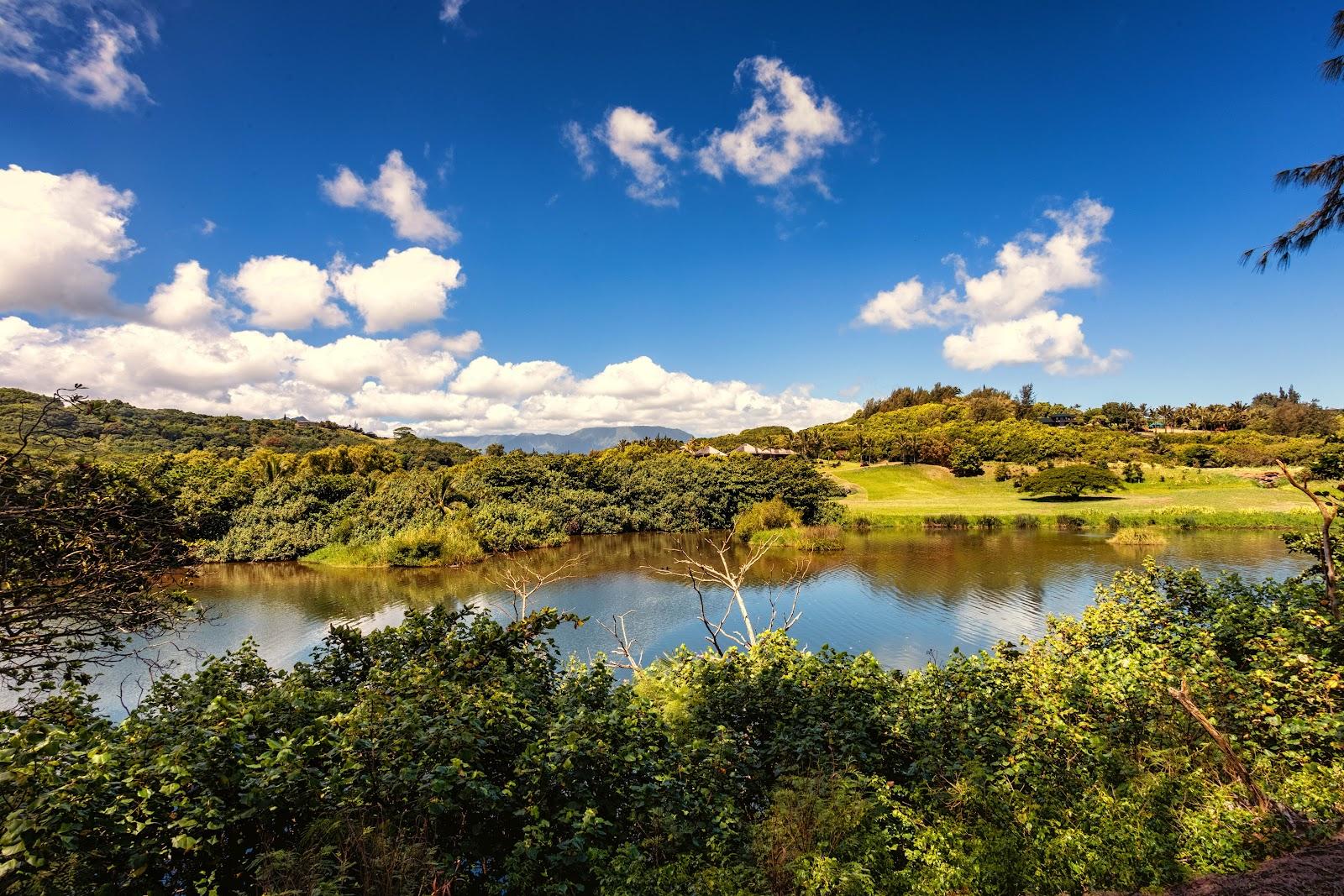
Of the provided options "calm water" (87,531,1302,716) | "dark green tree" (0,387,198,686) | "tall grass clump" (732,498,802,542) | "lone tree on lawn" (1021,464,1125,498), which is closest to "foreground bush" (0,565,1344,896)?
"dark green tree" (0,387,198,686)

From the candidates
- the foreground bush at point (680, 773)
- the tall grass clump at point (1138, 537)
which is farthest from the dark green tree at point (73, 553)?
the tall grass clump at point (1138, 537)

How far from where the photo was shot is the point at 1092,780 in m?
6.77

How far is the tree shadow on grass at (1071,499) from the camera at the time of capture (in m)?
55.1

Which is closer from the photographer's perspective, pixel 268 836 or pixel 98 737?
pixel 268 836

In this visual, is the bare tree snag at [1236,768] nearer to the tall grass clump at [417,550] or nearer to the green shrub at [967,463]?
the tall grass clump at [417,550]

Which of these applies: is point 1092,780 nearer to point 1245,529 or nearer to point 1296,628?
point 1296,628

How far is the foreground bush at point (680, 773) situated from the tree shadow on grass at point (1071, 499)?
54997mm

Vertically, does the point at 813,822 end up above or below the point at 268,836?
below

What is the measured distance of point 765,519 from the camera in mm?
46469

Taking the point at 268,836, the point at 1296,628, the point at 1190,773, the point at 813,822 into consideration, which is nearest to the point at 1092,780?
the point at 1190,773

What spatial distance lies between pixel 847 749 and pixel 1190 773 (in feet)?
13.0

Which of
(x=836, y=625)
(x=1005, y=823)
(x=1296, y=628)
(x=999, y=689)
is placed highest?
(x=1296, y=628)

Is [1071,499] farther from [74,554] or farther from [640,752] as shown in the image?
[74,554]

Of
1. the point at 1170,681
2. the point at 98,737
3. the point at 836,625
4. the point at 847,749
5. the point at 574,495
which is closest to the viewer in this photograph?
the point at 98,737
